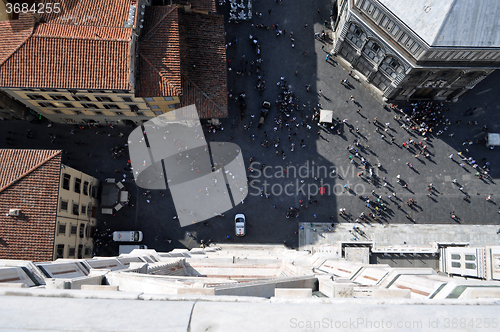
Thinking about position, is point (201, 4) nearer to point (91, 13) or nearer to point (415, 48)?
point (91, 13)

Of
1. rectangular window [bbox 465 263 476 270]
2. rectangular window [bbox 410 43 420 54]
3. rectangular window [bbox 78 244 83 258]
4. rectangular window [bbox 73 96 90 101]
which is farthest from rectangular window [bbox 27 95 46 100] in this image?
rectangular window [bbox 465 263 476 270]

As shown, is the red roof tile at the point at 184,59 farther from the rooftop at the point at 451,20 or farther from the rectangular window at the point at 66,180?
the rooftop at the point at 451,20

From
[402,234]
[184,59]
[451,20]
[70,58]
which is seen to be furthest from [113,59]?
[402,234]

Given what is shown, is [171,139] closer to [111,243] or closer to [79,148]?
[79,148]

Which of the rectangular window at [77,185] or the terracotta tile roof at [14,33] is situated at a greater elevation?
Result: the terracotta tile roof at [14,33]

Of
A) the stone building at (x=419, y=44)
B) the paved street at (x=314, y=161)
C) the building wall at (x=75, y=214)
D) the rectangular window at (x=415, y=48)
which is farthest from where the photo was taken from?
the paved street at (x=314, y=161)

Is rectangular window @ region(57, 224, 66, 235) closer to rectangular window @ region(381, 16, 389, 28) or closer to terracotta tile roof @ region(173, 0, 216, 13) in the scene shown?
terracotta tile roof @ region(173, 0, 216, 13)

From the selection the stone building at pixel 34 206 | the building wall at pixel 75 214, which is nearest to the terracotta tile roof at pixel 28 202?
the stone building at pixel 34 206
